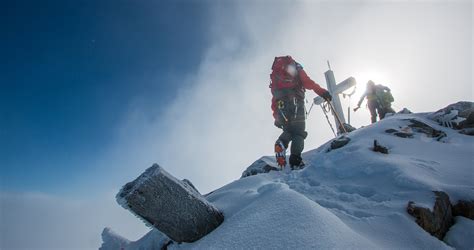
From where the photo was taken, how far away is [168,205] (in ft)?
6.91

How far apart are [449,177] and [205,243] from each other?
3.21 metres

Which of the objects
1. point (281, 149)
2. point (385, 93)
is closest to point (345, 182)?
point (281, 149)

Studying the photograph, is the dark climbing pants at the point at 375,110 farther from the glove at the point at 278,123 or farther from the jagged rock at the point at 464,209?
the jagged rock at the point at 464,209

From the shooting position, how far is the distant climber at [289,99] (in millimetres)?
5656

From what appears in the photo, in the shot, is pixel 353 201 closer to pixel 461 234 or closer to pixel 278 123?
pixel 461 234

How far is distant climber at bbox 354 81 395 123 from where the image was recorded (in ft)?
37.7

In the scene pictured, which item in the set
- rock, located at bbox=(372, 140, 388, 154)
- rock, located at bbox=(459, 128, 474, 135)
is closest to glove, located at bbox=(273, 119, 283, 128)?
rock, located at bbox=(372, 140, 388, 154)

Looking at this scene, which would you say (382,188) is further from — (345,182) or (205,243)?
(205,243)

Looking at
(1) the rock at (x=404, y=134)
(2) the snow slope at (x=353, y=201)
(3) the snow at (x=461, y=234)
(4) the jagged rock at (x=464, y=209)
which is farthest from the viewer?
(1) the rock at (x=404, y=134)

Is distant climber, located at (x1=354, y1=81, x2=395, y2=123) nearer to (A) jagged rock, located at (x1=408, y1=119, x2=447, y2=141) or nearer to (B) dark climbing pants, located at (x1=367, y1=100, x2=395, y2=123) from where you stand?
(B) dark climbing pants, located at (x1=367, y1=100, x2=395, y2=123)

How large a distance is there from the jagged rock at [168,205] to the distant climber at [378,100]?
37.4ft

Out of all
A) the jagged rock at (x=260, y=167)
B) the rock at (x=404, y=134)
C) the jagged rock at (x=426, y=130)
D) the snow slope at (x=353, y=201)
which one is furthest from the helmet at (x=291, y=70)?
the jagged rock at (x=426, y=130)

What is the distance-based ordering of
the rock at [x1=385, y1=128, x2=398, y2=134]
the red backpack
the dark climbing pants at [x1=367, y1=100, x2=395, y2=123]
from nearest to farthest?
the rock at [x1=385, y1=128, x2=398, y2=134]
the red backpack
the dark climbing pants at [x1=367, y1=100, x2=395, y2=123]

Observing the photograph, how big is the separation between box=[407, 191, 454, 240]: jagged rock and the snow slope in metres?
0.06
